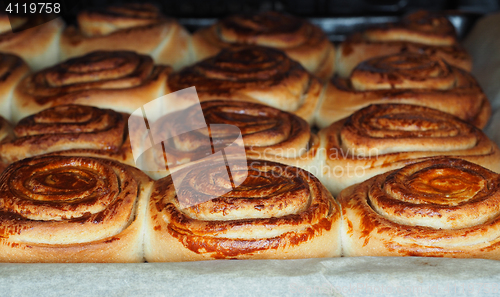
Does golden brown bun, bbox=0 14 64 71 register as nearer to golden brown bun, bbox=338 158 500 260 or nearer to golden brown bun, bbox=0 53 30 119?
golden brown bun, bbox=0 53 30 119

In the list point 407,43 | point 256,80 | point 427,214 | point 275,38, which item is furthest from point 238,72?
point 427,214

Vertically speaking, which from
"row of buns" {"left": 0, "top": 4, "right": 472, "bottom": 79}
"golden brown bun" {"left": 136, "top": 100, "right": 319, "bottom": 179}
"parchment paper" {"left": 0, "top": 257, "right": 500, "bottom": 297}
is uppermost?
"row of buns" {"left": 0, "top": 4, "right": 472, "bottom": 79}

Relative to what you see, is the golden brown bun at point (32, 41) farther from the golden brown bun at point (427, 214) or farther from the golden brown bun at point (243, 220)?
the golden brown bun at point (427, 214)

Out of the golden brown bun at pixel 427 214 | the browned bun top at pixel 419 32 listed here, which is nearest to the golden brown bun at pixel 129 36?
the browned bun top at pixel 419 32

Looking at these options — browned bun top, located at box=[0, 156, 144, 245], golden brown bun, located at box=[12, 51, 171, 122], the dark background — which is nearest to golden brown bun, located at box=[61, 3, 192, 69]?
golden brown bun, located at box=[12, 51, 171, 122]

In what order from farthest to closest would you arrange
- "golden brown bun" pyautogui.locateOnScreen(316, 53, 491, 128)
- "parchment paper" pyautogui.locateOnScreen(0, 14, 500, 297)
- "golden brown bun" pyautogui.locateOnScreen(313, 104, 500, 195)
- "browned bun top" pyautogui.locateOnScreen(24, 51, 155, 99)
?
"browned bun top" pyautogui.locateOnScreen(24, 51, 155, 99) → "golden brown bun" pyautogui.locateOnScreen(316, 53, 491, 128) → "golden brown bun" pyautogui.locateOnScreen(313, 104, 500, 195) → "parchment paper" pyautogui.locateOnScreen(0, 14, 500, 297)
